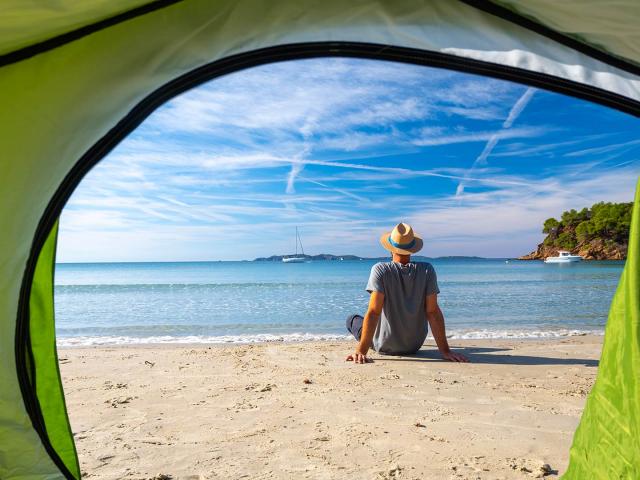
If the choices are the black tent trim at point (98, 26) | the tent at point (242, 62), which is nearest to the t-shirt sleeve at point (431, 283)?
the tent at point (242, 62)

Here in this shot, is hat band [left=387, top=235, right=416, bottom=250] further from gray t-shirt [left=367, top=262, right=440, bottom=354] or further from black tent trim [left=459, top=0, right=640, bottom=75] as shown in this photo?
black tent trim [left=459, top=0, right=640, bottom=75]

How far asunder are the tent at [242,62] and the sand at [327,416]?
925 mm

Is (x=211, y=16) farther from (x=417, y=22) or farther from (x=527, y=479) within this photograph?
(x=527, y=479)

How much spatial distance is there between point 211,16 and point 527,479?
234 centimetres

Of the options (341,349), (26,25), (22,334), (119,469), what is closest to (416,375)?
(341,349)

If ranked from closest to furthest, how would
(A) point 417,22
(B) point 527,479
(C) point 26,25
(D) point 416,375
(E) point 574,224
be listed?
(C) point 26,25, (A) point 417,22, (B) point 527,479, (D) point 416,375, (E) point 574,224

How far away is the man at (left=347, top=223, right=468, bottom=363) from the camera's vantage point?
4680 millimetres

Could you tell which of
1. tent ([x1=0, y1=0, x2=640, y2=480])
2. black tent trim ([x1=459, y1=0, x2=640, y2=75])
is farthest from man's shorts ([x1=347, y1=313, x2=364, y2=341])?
black tent trim ([x1=459, y1=0, x2=640, y2=75])

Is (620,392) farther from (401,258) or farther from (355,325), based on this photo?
(355,325)

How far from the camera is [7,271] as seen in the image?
1.77 m

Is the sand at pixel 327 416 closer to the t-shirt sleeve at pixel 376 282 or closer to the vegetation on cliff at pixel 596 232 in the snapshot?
the t-shirt sleeve at pixel 376 282

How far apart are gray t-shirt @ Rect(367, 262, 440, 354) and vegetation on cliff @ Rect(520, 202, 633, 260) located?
52.9 meters

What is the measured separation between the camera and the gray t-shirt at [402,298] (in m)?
4.70

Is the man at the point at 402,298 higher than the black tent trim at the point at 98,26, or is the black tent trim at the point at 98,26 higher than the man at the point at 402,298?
the black tent trim at the point at 98,26
